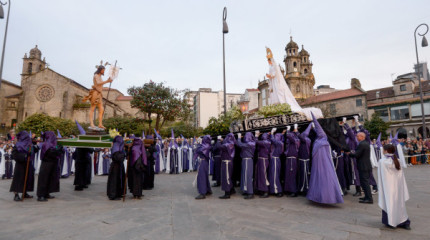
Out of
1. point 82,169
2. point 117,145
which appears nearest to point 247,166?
point 117,145

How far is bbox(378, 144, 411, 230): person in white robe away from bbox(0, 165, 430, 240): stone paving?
19cm

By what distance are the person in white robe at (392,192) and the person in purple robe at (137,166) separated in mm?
6150

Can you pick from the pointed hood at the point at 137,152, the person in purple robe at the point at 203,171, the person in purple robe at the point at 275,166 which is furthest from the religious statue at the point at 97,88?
the person in purple robe at the point at 275,166

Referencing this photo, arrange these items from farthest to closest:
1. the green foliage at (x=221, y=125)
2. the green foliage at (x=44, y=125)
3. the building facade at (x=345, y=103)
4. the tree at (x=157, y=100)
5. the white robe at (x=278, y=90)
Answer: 1. the building facade at (x=345, y=103)
2. the green foliage at (x=44, y=125)
3. the tree at (x=157, y=100)
4. the green foliage at (x=221, y=125)
5. the white robe at (x=278, y=90)

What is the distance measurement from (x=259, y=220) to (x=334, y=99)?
143 ft

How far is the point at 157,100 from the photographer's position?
976 inches

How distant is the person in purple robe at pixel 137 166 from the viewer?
7.06m

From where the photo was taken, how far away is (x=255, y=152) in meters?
7.89

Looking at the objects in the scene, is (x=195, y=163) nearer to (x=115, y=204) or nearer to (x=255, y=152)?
(x=255, y=152)

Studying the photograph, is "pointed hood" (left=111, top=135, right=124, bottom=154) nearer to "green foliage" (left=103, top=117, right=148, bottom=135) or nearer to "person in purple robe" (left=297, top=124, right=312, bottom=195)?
"person in purple robe" (left=297, top=124, right=312, bottom=195)

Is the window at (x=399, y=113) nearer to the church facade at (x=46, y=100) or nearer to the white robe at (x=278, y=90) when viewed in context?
the white robe at (x=278, y=90)

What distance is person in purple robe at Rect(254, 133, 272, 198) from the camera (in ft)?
23.3

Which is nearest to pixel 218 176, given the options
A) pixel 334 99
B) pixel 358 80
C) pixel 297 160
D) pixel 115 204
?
pixel 297 160

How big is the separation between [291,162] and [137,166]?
477 centimetres
